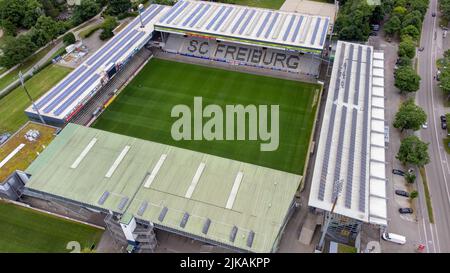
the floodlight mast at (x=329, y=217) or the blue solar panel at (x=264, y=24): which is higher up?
the blue solar panel at (x=264, y=24)

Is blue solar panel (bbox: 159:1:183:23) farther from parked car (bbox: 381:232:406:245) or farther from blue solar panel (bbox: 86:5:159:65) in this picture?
parked car (bbox: 381:232:406:245)

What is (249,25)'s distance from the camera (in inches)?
3068

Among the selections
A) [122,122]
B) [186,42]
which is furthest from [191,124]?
[186,42]

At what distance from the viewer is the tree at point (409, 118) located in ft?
190

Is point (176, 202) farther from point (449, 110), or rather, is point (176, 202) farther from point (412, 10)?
point (412, 10)

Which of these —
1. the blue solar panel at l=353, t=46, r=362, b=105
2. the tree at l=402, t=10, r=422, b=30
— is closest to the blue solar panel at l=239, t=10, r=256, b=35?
the blue solar panel at l=353, t=46, r=362, b=105

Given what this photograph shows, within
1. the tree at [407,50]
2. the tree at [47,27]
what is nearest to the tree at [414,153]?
the tree at [407,50]

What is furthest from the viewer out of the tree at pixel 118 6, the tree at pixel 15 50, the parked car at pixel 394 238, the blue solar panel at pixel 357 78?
the tree at pixel 118 6

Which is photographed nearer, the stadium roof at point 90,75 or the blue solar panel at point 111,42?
the stadium roof at point 90,75

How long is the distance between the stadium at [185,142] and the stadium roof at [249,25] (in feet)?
0.81

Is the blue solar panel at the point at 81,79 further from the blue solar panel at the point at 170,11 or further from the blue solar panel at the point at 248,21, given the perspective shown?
the blue solar panel at the point at 248,21

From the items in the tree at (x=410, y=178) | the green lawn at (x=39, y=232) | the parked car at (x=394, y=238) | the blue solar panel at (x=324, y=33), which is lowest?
the green lawn at (x=39, y=232)

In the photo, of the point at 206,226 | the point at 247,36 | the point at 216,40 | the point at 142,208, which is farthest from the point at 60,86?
the point at 206,226

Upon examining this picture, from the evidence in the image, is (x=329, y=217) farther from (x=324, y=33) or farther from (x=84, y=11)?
(x=84, y=11)
